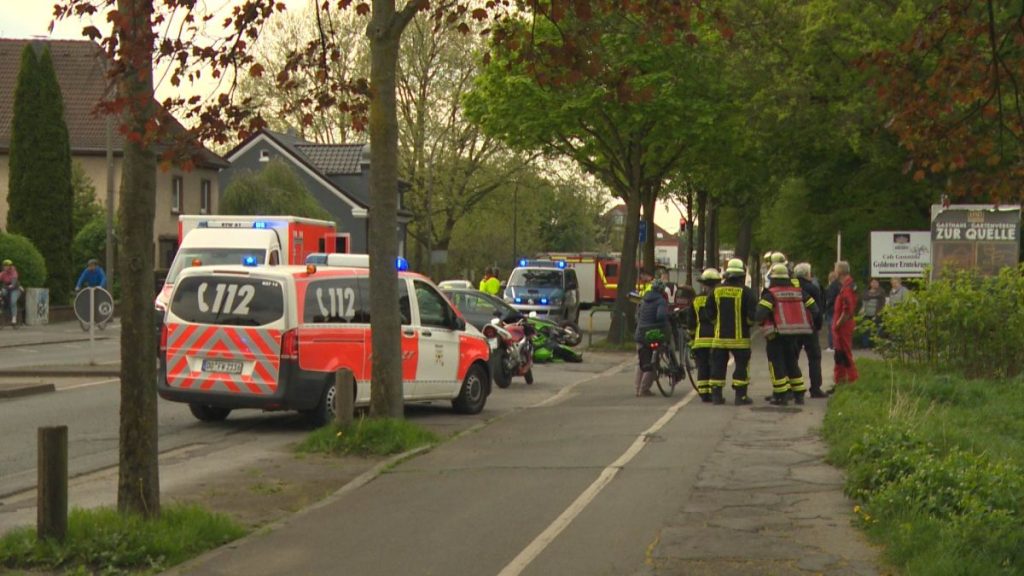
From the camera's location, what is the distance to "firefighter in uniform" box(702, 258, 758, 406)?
17.2 m

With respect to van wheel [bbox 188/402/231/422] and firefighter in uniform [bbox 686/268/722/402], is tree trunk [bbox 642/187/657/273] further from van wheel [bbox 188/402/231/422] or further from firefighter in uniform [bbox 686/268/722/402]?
van wheel [bbox 188/402/231/422]

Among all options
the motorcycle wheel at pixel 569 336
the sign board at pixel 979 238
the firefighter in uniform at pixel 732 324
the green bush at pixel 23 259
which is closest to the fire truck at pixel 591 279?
the green bush at pixel 23 259

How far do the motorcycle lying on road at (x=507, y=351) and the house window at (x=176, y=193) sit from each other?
35.4 metres

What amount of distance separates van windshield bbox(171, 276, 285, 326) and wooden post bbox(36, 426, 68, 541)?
685 cm

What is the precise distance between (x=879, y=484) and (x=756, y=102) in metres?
26.3

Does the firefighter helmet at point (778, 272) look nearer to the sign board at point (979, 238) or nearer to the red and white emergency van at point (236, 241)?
the red and white emergency van at point (236, 241)

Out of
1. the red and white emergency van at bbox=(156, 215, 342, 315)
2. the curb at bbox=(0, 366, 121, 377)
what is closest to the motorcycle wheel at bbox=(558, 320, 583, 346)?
the red and white emergency van at bbox=(156, 215, 342, 315)

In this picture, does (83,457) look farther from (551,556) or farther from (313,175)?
(313,175)

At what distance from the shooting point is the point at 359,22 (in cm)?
4316

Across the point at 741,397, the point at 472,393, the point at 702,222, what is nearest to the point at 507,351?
the point at 472,393

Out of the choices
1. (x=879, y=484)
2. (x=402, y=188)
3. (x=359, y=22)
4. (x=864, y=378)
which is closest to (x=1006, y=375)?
(x=864, y=378)

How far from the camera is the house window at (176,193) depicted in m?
55.0

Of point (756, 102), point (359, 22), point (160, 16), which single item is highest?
point (359, 22)

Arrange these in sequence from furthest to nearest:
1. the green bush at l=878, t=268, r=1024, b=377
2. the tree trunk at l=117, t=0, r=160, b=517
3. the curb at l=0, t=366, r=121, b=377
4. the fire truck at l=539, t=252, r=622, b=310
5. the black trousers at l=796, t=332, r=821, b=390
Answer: the fire truck at l=539, t=252, r=622, b=310 → the curb at l=0, t=366, r=121, b=377 → the green bush at l=878, t=268, r=1024, b=377 → the black trousers at l=796, t=332, r=821, b=390 → the tree trunk at l=117, t=0, r=160, b=517
